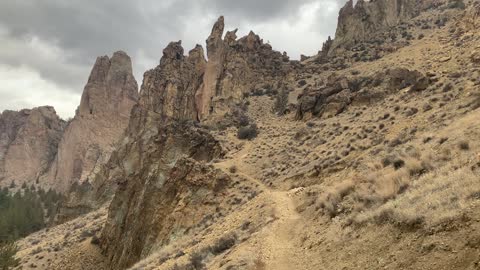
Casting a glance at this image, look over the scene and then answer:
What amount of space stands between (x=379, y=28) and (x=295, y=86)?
2517 centimetres

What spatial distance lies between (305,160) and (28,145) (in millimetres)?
125464

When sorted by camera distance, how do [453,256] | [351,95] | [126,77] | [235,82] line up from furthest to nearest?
[126,77], [235,82], [351,95], [453,256]

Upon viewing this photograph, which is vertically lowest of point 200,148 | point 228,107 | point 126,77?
point 200,148

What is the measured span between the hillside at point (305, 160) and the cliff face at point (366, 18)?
0.86ft

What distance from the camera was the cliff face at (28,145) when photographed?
13400 cm

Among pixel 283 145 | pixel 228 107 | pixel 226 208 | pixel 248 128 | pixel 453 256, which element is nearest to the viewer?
pixel 453 256

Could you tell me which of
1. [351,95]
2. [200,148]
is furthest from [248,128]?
[351,95]

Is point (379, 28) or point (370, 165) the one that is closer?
point (370, 165)

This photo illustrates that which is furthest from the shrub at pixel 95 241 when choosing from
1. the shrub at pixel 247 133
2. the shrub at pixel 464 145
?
the shrub at pixel 464 145

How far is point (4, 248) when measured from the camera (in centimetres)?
3212

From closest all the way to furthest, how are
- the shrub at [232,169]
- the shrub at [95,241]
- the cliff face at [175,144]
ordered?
the cliff face at [175,144]
the shrub at [232,169]
the shrub at [95,241]

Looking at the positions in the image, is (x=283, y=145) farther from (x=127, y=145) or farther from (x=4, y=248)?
(x=127, y=145)

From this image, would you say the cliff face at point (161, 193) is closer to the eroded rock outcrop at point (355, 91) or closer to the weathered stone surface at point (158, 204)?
the weathered stone surface at point (158, 204)

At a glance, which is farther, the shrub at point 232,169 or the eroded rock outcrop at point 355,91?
the eroded rock outcrop at point 355,91
